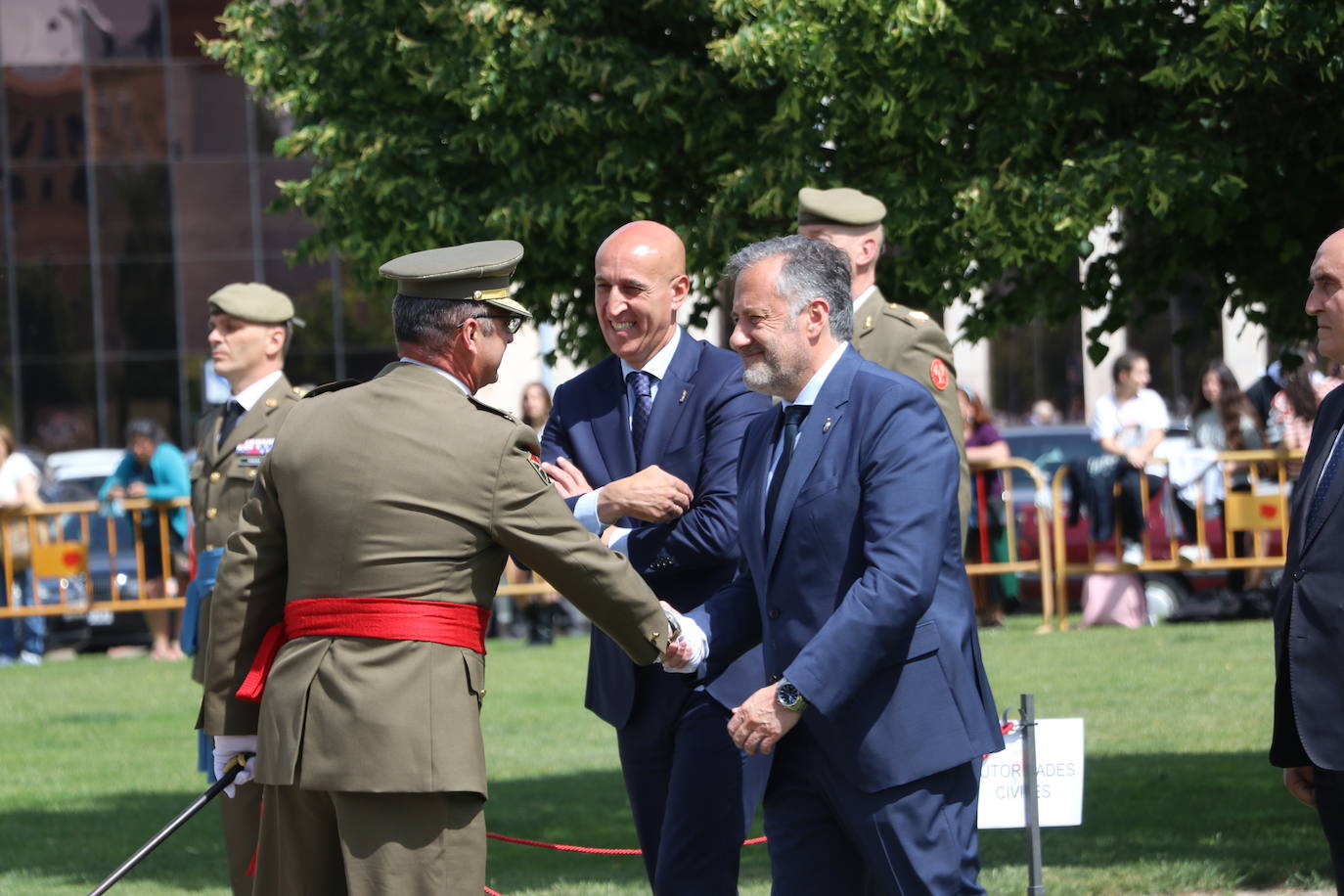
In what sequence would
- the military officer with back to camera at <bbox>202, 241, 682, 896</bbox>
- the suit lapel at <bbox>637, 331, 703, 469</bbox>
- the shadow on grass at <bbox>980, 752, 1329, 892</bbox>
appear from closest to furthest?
the military officer with back to camera at <bbox>202, 241, 682, 896</bbox>, the suit lapel at <bbox>637, 331, 703, 469</bbox>, the shadow on grass at <bbox>980, 752, 1329, 892</bbox>

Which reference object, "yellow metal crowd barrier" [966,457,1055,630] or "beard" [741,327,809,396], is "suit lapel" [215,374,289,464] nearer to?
"beard" [741,327,809,396]

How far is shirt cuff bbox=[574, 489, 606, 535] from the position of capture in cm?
522

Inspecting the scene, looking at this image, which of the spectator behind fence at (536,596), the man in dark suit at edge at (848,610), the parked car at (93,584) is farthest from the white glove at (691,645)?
the parked car at (93,584)

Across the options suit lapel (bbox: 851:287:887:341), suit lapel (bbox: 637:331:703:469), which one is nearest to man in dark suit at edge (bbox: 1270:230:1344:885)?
suit lapel (bbox: 851:287:887:341)

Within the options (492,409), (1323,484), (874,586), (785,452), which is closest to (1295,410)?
(1323,484)

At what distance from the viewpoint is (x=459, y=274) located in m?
4.38

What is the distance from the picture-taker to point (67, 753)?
465 inches

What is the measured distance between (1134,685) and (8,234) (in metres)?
31.0

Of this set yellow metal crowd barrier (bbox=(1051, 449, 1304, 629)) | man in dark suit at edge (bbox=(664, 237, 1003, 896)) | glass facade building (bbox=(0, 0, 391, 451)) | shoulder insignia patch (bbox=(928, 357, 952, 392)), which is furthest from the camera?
glass facade building (bbox=(0, 0, 391, 451))

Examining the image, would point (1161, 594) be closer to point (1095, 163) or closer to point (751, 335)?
point (1095, 163)

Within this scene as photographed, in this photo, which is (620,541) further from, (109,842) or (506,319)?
(109,842)

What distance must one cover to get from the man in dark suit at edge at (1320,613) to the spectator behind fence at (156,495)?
14.3m

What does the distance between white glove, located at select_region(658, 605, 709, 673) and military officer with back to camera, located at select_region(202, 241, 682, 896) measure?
32 cm

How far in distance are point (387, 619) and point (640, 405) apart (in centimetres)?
150
